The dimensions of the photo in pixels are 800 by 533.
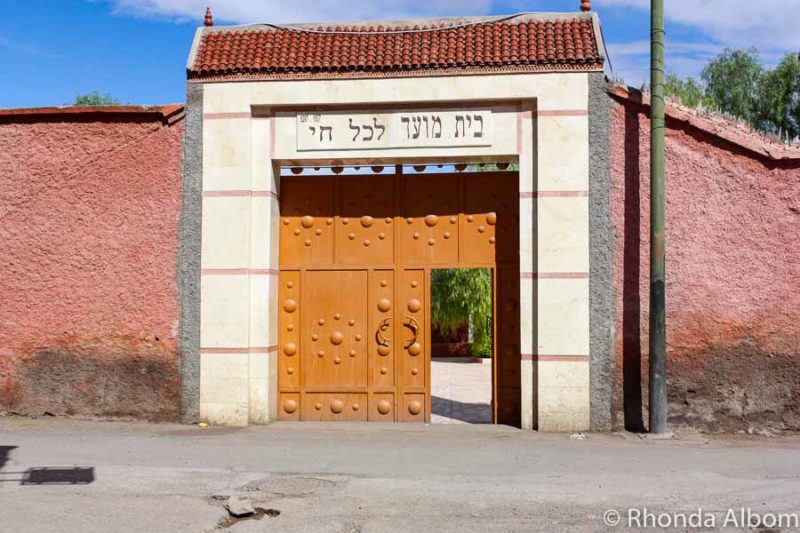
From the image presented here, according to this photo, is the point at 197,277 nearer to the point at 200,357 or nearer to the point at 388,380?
the point at 200,357

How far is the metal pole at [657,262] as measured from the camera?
32.2 ft

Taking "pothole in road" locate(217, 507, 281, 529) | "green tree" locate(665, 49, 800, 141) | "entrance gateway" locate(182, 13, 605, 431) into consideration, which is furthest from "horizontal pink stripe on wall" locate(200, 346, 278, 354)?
"green tree" locate(665, 49, 800, 141)

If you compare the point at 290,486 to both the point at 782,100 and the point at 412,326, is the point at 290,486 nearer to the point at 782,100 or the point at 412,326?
the point at 412,326

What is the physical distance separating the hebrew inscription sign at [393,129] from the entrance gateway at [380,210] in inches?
0.7

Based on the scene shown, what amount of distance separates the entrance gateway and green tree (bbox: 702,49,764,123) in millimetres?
31873

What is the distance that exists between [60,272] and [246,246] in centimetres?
252

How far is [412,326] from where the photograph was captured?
1105 centimetres

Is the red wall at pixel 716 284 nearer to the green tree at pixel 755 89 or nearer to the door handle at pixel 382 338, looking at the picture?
the door handle at pixel 382 338

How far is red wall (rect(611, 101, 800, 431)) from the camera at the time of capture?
32.6ft

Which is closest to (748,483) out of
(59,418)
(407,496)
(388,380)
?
(407,496)

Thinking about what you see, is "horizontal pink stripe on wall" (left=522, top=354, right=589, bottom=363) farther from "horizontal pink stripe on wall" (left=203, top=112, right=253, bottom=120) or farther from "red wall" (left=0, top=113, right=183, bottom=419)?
"horizontal pink stripe on wall" (left=203, top=112, right=253, bottom=120)

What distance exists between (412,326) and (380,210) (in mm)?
1599

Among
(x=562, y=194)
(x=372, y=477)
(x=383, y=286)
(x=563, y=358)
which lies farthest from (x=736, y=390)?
(x=372, y=477)

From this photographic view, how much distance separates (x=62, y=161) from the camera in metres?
11.1
